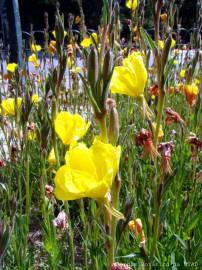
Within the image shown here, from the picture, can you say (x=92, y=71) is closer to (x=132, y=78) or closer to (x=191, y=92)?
(x=132, y=78)

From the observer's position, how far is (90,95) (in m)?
0.71

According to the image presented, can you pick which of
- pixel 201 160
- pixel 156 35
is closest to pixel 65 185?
pixel 156 35

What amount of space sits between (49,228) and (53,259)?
133mm

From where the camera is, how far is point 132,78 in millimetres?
1055

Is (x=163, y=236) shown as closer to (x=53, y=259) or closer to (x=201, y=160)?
(x=53, y=259)

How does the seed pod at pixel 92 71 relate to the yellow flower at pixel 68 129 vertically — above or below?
above

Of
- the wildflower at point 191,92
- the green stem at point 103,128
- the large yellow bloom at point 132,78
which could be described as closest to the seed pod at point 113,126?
the green stem at point 103,128

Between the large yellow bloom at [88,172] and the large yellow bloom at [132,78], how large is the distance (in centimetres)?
33

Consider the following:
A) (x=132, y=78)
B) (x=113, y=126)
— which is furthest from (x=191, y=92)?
(x=113, y=126)

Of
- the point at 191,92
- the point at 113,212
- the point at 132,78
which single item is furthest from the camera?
the point at 191,92

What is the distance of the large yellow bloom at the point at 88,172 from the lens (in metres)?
0.69

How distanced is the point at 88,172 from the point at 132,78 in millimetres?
390

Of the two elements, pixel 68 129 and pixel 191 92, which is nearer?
pixel 68 129

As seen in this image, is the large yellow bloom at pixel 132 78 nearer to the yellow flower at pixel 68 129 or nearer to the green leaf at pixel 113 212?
the yellow flower at pixel 68 129
